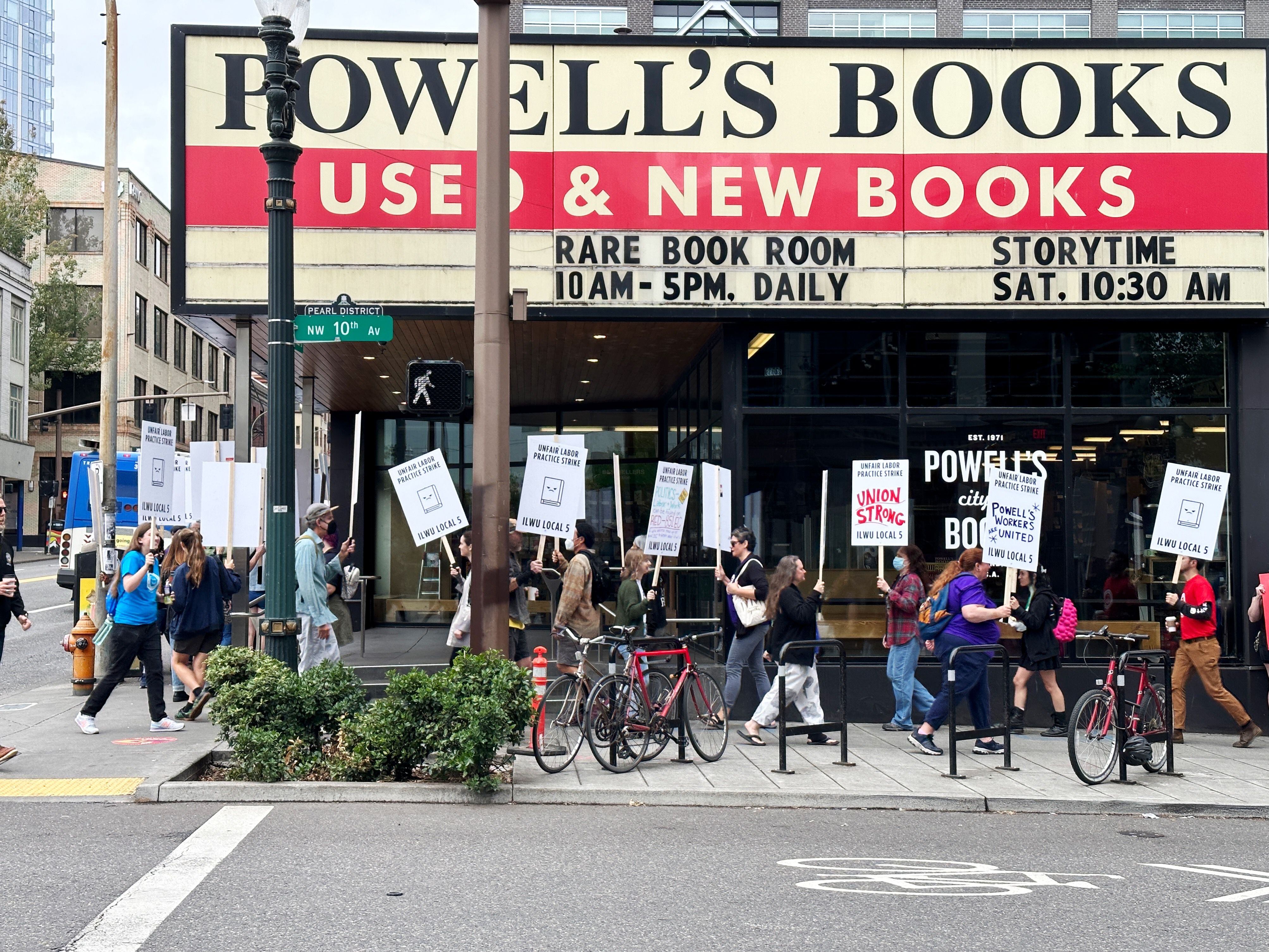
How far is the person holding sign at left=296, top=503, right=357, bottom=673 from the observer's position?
12031 mm

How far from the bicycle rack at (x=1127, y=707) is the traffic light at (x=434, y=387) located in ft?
19.5

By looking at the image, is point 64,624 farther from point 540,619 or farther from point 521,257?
point 521,257

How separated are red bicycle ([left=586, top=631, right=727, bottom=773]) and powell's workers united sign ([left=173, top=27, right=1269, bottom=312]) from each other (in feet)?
13.3

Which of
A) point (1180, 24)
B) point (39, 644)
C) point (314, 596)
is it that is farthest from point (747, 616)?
point (1180, 24)

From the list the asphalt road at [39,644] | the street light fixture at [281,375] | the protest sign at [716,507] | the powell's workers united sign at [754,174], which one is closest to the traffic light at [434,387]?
the street light fixture at [281,375]

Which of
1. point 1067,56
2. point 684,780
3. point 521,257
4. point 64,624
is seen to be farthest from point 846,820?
point 64,624

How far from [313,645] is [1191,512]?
8.40 meters

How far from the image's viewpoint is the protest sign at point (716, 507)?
12391 mm

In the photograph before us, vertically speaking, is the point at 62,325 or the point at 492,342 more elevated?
the point at 62,325

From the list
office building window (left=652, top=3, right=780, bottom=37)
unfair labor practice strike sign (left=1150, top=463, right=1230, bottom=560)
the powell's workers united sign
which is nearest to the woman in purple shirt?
unfair labor practice strike sign (left=1150, top=463, right=1230, bottom=560)

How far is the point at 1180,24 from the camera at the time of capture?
39.6 meters

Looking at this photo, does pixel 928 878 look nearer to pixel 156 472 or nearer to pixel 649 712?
pixel 649 712

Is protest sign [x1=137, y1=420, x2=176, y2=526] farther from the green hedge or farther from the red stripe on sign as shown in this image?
the green hedge

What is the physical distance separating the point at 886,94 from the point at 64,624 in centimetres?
1855
